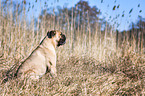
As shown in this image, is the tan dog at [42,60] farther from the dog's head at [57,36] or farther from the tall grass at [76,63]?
the tall grass at [76,63]

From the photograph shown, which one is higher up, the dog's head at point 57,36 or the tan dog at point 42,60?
the dog's head at point 57,36

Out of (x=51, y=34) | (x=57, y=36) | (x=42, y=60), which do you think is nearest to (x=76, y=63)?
(x=57, y=36)

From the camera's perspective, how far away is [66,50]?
217 inches

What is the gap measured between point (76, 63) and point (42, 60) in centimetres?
148

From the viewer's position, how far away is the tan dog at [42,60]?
10.0 ft

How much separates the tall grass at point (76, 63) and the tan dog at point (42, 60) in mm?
172

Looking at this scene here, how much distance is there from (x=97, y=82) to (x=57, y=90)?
908mm

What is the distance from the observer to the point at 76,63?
4582mm

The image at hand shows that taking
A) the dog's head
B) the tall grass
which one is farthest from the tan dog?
the tall grass

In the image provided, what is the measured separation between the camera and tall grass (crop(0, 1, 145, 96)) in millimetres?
2511

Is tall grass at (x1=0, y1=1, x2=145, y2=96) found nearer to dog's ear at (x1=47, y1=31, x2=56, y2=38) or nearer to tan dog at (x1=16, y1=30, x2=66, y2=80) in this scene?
tan dog at (x1=16, y1=30, x2=66, y2=80)

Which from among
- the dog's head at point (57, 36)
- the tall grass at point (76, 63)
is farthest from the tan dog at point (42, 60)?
the tall grass at point (76, 63)

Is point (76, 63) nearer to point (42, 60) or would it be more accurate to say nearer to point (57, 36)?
point (57, 36)

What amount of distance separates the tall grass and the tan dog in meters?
0.17
